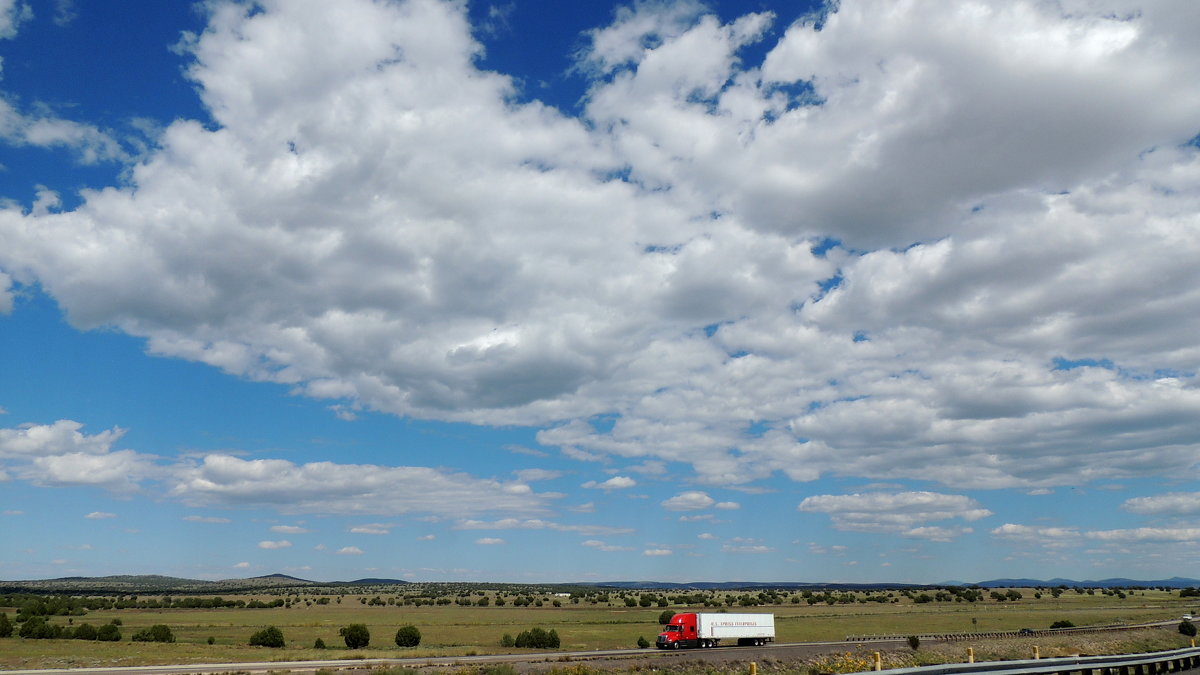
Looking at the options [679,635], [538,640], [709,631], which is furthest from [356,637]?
[709,631]

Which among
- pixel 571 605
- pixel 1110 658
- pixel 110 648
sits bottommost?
pixel 571 605

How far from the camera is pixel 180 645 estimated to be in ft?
208

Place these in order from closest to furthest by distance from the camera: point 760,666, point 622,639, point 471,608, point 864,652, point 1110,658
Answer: point 1110,658, point 760,666, point 864,652, point 622,639, point 471,608

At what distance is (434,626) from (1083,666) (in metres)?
89.0

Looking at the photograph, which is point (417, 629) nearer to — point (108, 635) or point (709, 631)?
point (108, 635)

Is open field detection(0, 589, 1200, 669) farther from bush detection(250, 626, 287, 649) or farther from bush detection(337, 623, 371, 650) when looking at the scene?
bush detection(337, 623, 371, 650)

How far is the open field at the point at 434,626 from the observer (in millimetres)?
56625

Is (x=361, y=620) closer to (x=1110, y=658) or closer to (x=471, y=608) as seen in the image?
(x=471, y=608)

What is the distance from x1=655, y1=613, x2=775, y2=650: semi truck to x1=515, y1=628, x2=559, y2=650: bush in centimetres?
1019

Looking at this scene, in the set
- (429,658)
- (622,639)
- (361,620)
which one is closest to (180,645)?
(429,658)

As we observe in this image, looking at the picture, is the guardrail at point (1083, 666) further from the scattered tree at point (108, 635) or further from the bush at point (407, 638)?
the scattered tree at point (108, 635)

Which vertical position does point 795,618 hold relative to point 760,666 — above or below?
below

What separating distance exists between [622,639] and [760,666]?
40.8 meters

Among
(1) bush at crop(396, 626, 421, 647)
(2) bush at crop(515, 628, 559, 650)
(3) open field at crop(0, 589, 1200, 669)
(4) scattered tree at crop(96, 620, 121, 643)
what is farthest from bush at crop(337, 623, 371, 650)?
(4) scattered tree at crop(96, 620, 121, 643)
